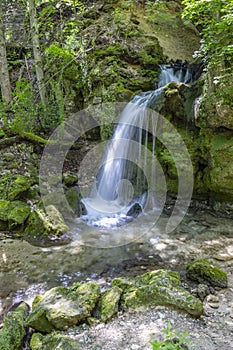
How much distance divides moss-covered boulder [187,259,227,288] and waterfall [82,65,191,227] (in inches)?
107

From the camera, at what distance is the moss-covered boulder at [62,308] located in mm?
2453

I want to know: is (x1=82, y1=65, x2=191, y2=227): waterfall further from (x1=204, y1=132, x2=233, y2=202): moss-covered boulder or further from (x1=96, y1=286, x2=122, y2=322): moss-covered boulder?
(x1=96, y1=286, x2=122, y2=322): moss-covered boulder

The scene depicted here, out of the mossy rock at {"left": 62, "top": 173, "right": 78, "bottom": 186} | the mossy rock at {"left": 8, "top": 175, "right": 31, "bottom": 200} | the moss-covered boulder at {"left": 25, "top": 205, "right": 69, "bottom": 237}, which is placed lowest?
the moss-covered boulder at {"left": 25, "top": 205, "right": 69, "bottom": 237}

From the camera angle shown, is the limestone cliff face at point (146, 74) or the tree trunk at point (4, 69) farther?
the tree trunk at point (4, 69)

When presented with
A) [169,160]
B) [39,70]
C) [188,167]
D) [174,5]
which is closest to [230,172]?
[188,167]

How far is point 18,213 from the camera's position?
16.1 feet

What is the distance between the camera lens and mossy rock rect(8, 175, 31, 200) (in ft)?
17.2

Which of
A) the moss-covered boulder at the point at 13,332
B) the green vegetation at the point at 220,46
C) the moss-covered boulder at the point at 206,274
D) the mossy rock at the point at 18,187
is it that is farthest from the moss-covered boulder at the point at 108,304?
the green vegetation at the point at 220,46

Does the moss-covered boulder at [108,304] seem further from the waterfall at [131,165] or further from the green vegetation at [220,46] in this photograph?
the green vegetation at [220,46]

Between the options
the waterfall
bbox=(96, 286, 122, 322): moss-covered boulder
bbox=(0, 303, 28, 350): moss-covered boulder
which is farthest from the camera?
the waterfall

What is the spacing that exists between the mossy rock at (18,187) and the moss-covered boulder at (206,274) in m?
3.53

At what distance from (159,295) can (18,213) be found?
3168 millimetres

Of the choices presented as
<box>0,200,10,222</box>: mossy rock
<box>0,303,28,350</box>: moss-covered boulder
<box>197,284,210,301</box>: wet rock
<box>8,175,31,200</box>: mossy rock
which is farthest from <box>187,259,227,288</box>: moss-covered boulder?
<box>8,175,31,200</box>: mossy rock

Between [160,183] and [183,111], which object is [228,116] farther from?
[160,183]
